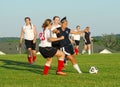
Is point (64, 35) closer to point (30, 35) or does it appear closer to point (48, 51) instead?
point (48, 51)

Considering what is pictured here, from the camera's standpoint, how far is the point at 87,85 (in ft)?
34.1

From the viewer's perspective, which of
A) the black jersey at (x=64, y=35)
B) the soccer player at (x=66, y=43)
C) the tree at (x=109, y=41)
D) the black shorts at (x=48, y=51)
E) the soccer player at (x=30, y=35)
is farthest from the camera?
the tree at (x=109, y=41)

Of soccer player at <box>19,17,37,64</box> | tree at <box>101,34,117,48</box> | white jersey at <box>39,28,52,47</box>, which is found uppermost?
white jersey at <box>39,28,52,47</box>

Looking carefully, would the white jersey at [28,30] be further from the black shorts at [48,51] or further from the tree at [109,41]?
the tree at [109,41]

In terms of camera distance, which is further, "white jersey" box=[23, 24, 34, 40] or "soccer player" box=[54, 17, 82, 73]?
"white jersey" box=[23, 24, 34, 40]

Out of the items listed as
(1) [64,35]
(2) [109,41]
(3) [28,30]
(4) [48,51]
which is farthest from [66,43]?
(2) [109,41]

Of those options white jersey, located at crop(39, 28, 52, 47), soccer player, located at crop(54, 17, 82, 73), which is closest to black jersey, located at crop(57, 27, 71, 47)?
soccer player, located at crop(54, 17, 82, 73)

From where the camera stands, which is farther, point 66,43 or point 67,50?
point 66,43

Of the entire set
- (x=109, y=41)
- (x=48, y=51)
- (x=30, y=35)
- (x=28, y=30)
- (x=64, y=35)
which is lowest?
(x=109, y=41)

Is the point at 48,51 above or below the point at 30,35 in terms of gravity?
above

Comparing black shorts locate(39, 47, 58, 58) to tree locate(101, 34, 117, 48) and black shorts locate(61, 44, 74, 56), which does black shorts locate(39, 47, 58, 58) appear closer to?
black shorts locate(61, 44, 74, 56)

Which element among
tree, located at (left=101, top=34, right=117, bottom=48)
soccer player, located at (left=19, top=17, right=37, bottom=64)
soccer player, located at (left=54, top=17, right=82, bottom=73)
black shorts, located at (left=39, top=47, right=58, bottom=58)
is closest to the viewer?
black shorts, located at (left=39, top=47, right=58, bottom=58)

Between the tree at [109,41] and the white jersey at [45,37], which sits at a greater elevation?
the white jersey at [45,37]

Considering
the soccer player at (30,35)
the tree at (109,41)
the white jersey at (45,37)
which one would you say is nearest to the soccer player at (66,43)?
the white jersey at (45,37)
